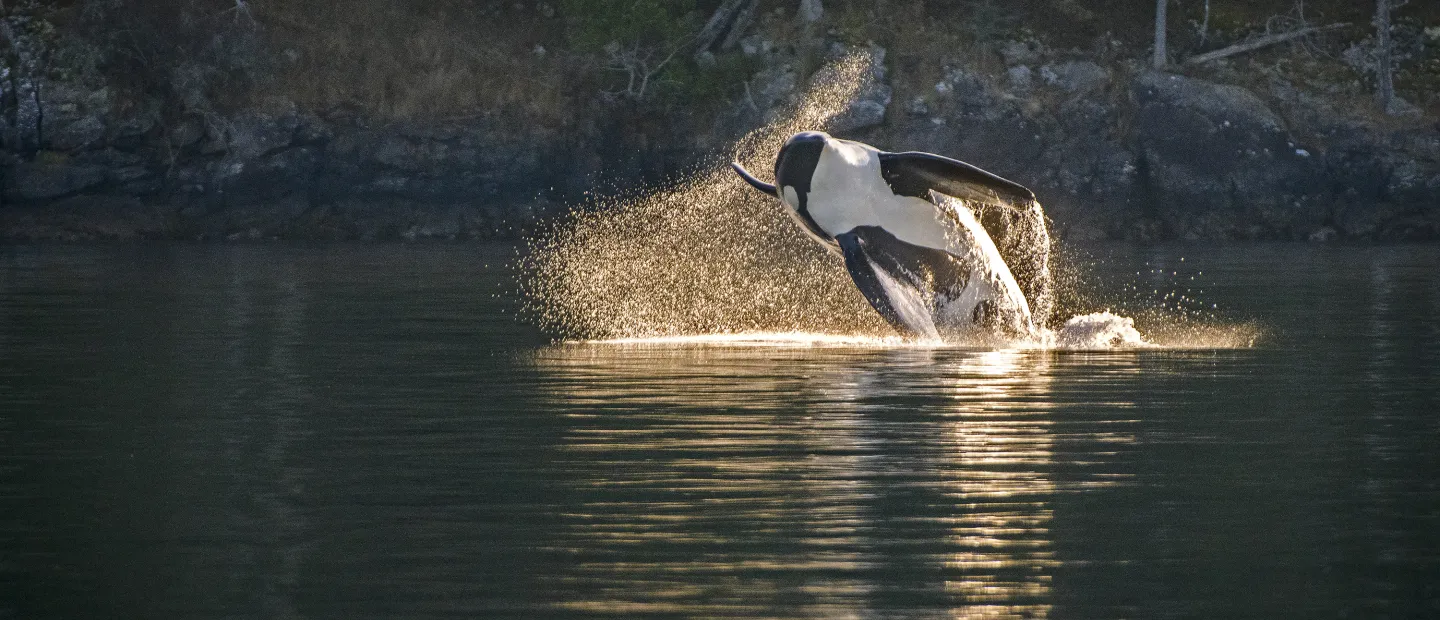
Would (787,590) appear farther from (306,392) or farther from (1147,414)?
(306,392)

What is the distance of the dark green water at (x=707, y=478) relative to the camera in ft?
29.0

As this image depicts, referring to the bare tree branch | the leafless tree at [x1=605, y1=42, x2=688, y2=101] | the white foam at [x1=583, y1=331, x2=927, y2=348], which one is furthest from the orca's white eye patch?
the bare tree branch

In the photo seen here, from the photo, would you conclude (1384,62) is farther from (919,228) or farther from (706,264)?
(919,228)

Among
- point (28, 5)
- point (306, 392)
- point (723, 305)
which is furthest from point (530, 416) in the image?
point (28, 5)

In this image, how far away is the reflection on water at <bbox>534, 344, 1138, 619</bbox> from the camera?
881 cm

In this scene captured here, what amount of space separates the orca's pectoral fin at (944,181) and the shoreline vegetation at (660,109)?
25993mm

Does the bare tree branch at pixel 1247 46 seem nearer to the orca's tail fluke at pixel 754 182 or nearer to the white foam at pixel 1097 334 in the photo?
the white foam at pixel 1097 334

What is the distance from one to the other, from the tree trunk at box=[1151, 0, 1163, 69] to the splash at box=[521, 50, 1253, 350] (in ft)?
22.0

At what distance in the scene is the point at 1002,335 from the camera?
19.9 meters

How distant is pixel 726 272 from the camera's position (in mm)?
31469

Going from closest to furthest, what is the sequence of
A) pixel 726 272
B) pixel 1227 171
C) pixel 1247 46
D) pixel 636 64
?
pixel 726 272 < pixel 1227 171 < pixel 1247 46 < pixel 636 64

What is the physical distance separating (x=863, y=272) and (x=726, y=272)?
41.8 feet

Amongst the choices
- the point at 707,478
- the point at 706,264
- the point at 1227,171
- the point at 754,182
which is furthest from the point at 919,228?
the point at 1227,171

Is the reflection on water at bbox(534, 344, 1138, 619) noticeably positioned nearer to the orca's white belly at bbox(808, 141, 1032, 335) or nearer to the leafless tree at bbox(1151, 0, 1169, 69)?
the orca's white belly at bbox(808, 141, 1032, 335)
